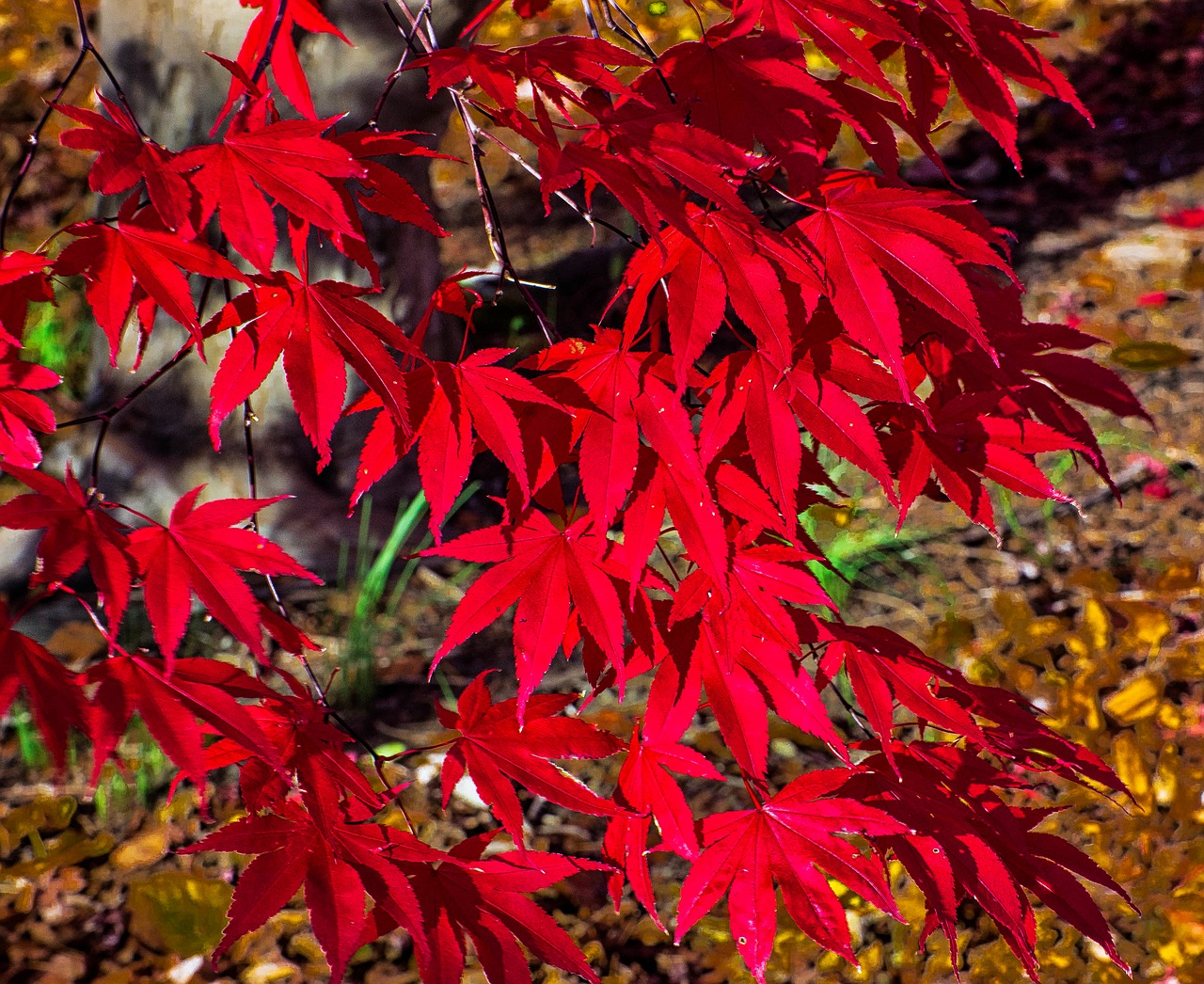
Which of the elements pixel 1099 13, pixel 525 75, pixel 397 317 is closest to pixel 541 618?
pixel 525 75

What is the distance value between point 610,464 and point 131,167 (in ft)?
1.32

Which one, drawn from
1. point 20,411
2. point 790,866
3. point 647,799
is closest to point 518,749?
point 647,799

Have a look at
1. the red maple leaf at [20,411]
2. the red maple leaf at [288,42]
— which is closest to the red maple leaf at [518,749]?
the red maple leaf at [20,411]

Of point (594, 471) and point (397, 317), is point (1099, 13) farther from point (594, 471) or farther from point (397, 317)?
point (594, 471)

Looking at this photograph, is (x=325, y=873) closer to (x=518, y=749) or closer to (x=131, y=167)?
(x=518, y=749)

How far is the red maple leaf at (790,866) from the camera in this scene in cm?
84

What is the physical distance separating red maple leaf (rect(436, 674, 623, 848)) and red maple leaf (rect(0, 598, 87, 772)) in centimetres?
28

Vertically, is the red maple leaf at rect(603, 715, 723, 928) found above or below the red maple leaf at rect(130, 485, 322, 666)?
below

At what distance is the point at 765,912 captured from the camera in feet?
2.79

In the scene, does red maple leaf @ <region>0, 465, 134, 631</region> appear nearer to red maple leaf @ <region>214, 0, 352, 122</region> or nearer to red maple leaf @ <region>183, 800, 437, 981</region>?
red maple leaf @ <region>183, 800, 437, 981</region>

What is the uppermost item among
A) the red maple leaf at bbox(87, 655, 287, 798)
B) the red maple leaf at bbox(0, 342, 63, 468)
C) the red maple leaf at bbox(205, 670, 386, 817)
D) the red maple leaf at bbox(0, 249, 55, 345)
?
the red maple leaf at bbox(0, 249, 55, 345)

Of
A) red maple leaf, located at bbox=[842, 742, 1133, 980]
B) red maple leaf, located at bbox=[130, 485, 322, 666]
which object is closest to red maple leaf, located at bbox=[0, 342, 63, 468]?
red maple leaf, located at bbox=[130, 485, 322, 666]

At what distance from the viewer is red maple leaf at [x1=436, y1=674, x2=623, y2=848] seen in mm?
856

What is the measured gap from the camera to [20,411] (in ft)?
2.60
